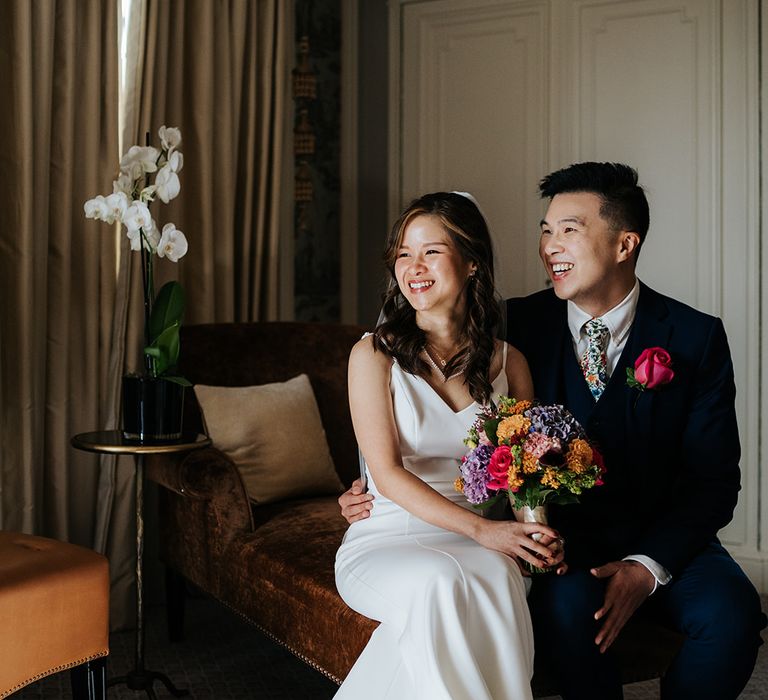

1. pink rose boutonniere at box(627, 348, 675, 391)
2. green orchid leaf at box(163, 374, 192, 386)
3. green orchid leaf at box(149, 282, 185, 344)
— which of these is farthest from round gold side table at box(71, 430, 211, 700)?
pink rose boutonniere at box(627, 348, 675, 391)

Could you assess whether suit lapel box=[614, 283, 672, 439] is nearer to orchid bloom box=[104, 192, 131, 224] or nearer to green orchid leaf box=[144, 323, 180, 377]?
green orchid leaf box=[144, 323, 180, 377]

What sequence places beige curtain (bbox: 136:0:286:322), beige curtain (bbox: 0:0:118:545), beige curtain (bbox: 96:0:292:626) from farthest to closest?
beige curtain (bbox: 136:0:286:322)
beige curtain (bbox: 96:0:292:626)
beige curtain (bbox: 0:0:118:545)

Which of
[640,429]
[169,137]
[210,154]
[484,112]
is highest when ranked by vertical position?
[484,112]

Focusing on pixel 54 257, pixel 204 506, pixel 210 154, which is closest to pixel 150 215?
pixel 54 257

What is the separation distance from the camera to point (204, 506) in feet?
9.56

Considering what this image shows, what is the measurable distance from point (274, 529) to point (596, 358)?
3.46 feet

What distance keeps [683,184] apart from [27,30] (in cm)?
264

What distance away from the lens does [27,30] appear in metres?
2.99

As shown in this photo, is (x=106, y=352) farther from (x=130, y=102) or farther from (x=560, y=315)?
(x=560, y=315)

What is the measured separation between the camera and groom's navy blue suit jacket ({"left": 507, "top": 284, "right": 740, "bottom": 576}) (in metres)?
2.29

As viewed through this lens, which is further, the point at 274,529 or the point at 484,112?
the point at 484,112

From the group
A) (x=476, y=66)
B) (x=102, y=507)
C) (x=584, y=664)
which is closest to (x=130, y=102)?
(x=102, y=507)

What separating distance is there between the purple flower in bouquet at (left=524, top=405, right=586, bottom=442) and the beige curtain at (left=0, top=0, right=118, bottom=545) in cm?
182

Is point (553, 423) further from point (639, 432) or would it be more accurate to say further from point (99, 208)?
point (99, 208)
